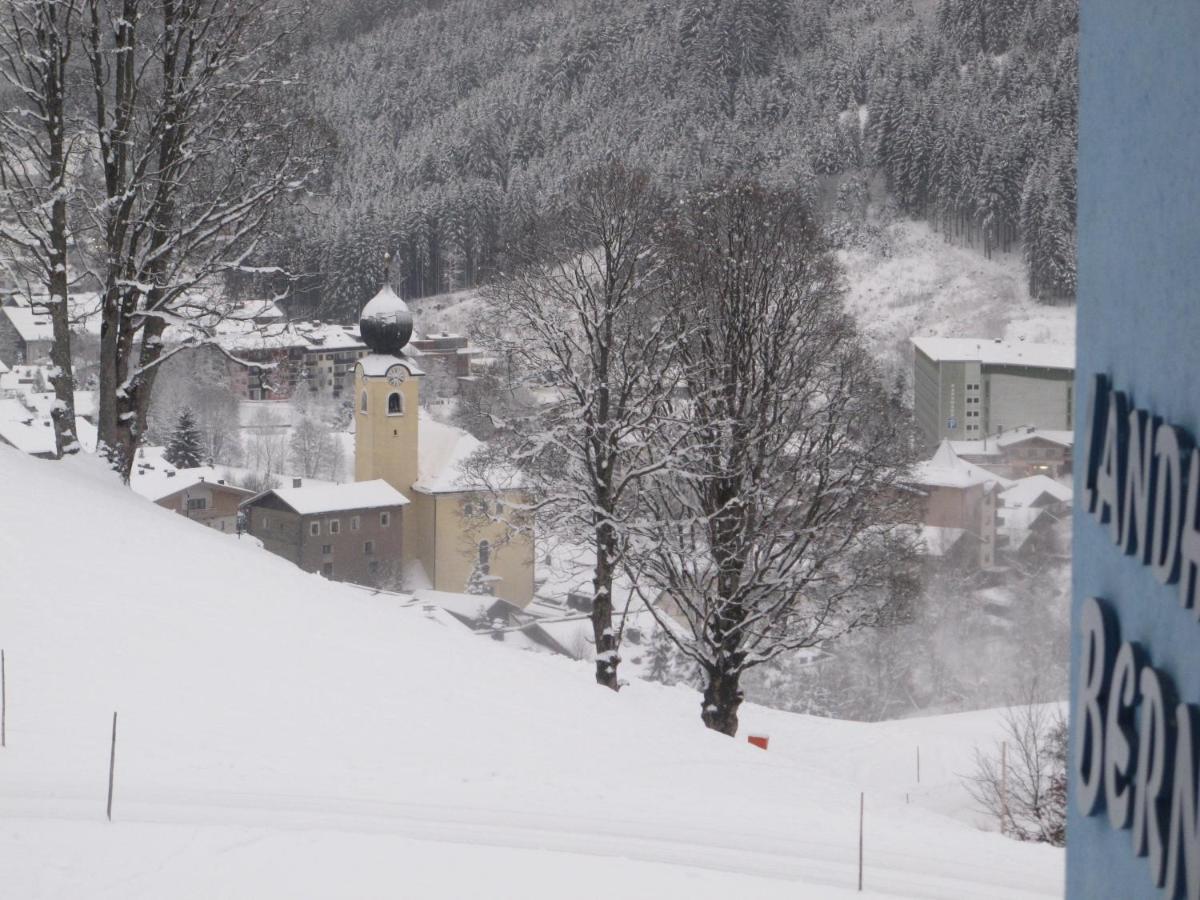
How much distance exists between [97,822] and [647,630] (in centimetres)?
2250

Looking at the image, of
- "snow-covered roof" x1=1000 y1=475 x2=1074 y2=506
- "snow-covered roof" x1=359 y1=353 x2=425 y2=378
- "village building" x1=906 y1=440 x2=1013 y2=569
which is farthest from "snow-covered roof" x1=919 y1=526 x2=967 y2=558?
"snow-covered roof" x1=359 y1=353 x2=425 y2=378

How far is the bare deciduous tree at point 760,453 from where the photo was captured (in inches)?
502

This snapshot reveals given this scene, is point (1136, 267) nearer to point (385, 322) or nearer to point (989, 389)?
point (385, 322)

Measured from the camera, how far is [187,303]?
12.3m

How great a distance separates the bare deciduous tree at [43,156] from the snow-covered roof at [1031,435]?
33254mm

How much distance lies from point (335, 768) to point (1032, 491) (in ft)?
109

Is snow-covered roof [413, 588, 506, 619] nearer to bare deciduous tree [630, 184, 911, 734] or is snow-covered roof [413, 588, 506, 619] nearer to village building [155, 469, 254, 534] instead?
village building [155, 469, 254, 534]

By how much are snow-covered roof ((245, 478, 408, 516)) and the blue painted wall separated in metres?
34.2

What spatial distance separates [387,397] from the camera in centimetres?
3650

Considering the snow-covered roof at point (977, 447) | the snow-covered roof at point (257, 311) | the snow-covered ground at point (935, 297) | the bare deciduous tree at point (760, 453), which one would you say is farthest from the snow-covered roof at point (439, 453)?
the bare deciduous tree at point (760, 453)

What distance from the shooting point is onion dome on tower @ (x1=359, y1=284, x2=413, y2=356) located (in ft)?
111

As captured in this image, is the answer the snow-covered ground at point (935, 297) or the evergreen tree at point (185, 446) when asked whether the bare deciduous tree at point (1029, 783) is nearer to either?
the snow-covered ground at point (935, 297)

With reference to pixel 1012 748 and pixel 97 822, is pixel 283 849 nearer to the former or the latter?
pixel 97 822

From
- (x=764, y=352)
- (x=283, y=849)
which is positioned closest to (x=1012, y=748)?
(x=764, y=352)
